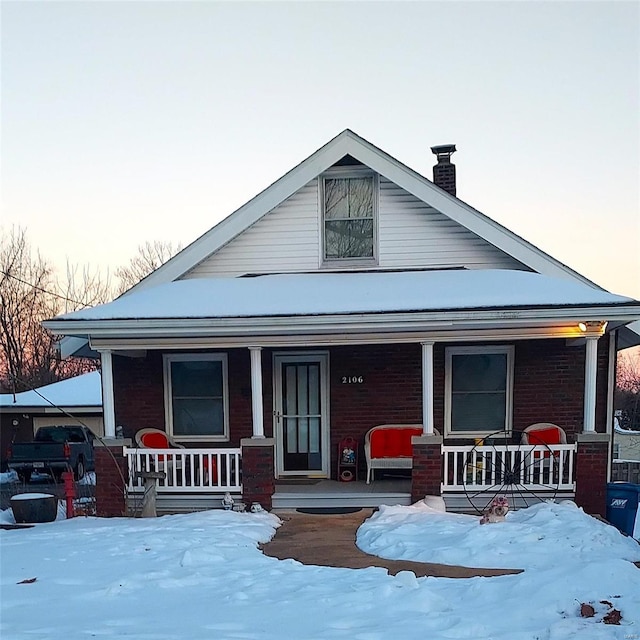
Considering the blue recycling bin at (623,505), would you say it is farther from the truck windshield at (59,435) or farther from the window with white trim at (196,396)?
the truck windshield at (59,435)

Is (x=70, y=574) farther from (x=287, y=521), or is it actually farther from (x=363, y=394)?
(x=363, y=394)

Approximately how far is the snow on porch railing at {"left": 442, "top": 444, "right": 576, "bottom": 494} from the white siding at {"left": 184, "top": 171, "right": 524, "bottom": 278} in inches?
131

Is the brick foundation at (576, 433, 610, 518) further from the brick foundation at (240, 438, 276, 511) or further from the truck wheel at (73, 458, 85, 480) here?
the truck wheel at (73, 458, 85, 480)

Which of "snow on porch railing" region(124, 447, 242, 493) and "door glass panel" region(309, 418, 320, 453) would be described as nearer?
"snow on porch railing" region(124, 447, 242, 493)

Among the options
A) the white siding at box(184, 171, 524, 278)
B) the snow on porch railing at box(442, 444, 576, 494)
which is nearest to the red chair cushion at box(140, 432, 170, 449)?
the white siding at box(184, 171, 524, 278)

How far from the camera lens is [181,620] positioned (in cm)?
411

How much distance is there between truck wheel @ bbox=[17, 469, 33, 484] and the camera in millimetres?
15453

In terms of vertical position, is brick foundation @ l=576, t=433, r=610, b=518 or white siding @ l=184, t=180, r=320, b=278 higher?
white siding @ l=184, t=180, r=320, b=278

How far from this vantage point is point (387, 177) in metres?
9.48

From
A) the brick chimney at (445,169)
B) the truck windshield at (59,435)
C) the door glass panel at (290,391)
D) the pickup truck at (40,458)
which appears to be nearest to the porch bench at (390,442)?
the door glass panel at (290,391)

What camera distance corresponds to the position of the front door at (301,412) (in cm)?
967

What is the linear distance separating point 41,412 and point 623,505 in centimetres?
1895

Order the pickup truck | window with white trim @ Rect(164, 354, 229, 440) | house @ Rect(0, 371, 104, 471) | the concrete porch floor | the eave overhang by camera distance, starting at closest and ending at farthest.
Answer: the concrete porch floor → the eave overhang → window with white trim @ Rect(164, 354, 229, 440) → the pickup truck → house @ Rect(0, 371, 104, 471)

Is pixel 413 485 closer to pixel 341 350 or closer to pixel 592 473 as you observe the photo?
pixel 592 473
